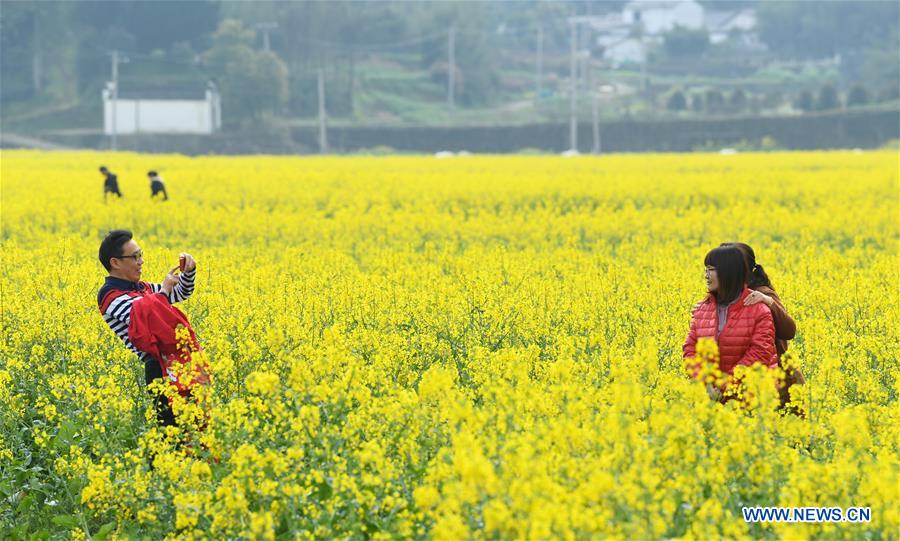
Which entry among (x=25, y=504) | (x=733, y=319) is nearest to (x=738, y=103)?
(x=733, y=319)

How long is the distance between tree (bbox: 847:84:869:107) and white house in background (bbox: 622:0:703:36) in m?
58.3

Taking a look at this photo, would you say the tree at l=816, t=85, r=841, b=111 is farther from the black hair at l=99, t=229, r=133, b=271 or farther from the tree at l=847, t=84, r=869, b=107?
the black hair at l=99, t=229, r=133, b=271

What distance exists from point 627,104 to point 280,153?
31.2 m

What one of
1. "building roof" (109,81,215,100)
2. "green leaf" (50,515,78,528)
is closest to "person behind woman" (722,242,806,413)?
"green leaf" (50,515,78,528)

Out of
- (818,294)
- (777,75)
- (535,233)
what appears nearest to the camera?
(818,294)

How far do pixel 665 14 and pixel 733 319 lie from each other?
452 feet

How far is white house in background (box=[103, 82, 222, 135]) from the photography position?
Result: 76188 millimetres

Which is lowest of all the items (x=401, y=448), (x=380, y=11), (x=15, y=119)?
(x=401, y=448)

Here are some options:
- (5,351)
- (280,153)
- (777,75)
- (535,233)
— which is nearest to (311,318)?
(5,351)

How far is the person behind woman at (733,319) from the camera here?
20.6ft

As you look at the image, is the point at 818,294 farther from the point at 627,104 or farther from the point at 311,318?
the point at 627,104

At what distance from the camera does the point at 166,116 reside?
77.2 m

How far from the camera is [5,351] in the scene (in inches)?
325

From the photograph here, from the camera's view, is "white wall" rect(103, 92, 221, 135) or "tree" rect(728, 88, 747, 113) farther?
"tree" rect(728, 88, 747, 113)
